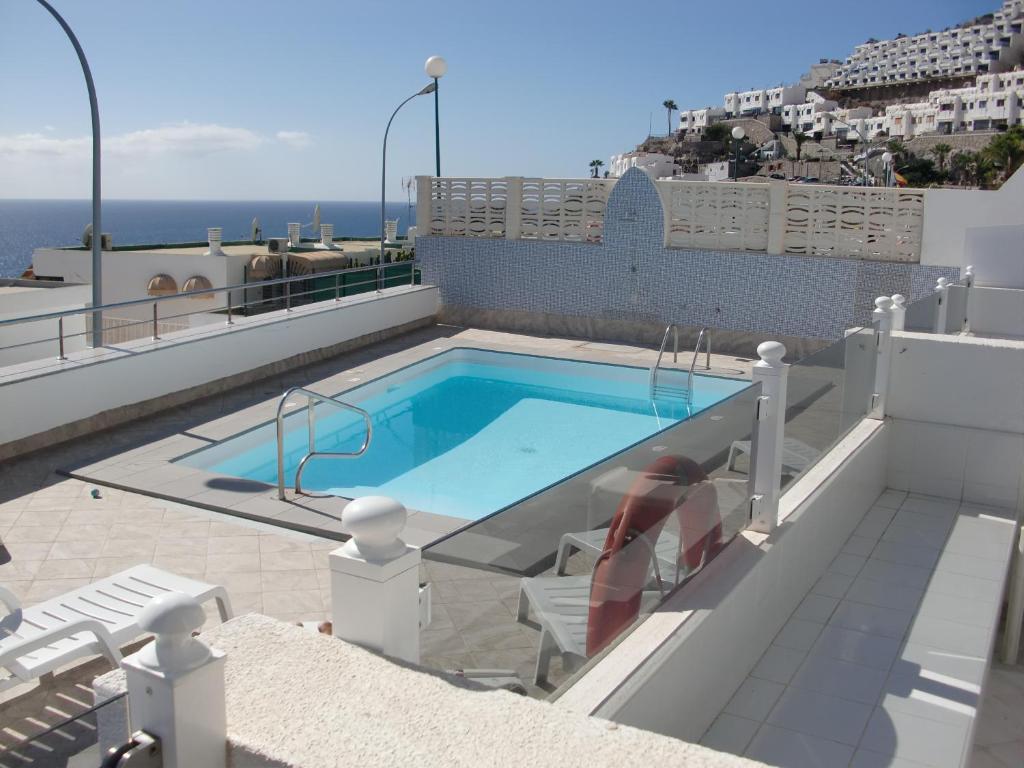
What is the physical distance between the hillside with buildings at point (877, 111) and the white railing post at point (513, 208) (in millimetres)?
46884

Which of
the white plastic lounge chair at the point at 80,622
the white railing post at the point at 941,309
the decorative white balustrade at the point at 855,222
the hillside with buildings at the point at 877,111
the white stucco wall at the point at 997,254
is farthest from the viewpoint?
the hillside with buildings at the point at 877,111

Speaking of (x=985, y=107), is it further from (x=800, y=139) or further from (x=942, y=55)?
(x=942, y=55)

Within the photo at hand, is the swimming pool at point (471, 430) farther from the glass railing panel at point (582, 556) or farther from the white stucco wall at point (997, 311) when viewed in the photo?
the glass railing panel at point (582, 556)

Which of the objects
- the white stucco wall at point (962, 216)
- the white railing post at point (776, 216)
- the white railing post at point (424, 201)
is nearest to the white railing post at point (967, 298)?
the white stucco wall at point (962, 216)

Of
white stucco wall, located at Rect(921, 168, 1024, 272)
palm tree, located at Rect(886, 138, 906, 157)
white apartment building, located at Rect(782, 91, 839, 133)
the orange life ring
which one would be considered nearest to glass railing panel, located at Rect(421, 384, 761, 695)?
the orange life ring

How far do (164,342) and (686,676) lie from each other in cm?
742

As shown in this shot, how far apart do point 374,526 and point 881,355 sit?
17.2 feet

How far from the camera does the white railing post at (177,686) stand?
1.72m

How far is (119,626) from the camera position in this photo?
395cm

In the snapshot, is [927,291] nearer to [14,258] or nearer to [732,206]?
[732,206]

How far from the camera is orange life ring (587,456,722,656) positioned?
288cm

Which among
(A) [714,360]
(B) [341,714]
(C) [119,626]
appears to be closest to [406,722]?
(B) [341,714]

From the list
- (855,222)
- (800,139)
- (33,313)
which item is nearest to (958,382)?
(855,222)

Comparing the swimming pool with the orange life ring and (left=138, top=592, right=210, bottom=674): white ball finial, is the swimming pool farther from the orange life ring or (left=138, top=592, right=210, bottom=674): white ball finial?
(left=138, top=592, right=210, bottom=674): white ball finial
